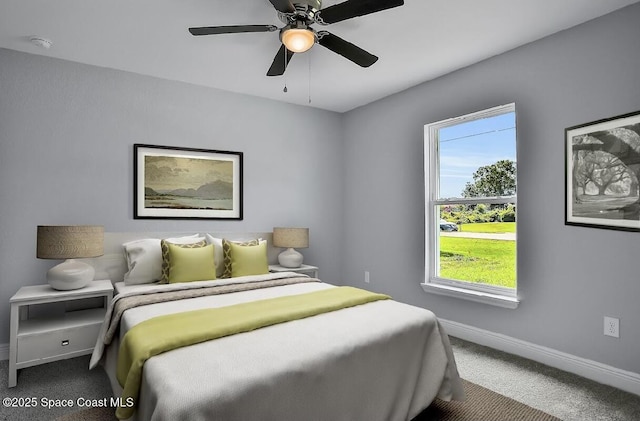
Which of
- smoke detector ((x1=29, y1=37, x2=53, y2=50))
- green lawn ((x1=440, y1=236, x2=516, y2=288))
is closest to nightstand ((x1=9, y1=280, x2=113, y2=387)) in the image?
smoke detector ((x1=29, y1=37, x2=53, y2=50))

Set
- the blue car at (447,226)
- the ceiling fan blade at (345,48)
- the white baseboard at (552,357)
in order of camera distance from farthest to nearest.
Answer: the blue car at (447,226), the white baseboard at (552,357), the ceiling fan blade at (345,48)

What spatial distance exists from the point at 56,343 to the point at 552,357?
3.65 m

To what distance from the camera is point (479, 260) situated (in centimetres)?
331

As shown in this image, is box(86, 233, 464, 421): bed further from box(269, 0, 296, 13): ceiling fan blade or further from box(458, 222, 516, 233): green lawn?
box(269, 0, 296, 13): ceiling fan blade

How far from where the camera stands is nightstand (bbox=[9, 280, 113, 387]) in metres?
2.40

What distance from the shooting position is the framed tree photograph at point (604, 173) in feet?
7.42

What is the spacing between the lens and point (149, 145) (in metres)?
3.43

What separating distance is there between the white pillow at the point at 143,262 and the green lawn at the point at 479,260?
2740mm

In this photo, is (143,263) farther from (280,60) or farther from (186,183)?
(280,60)

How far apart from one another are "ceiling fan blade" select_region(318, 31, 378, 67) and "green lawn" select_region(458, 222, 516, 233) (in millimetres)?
1856

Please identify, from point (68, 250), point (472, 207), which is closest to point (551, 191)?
point (472, 207)

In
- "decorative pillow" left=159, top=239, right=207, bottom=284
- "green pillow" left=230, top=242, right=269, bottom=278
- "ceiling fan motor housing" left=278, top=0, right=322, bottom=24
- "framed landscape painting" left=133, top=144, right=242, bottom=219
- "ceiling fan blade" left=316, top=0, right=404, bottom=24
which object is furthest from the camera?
"framed landscape painting" left=133, top=144, right=242, bottom=219

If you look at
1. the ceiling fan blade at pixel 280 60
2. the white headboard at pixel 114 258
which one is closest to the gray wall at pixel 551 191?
the ceiling fan blade at pixel 280 60

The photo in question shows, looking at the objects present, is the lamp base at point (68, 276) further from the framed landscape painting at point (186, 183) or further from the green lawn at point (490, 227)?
the green lawn at point (490, 227)
